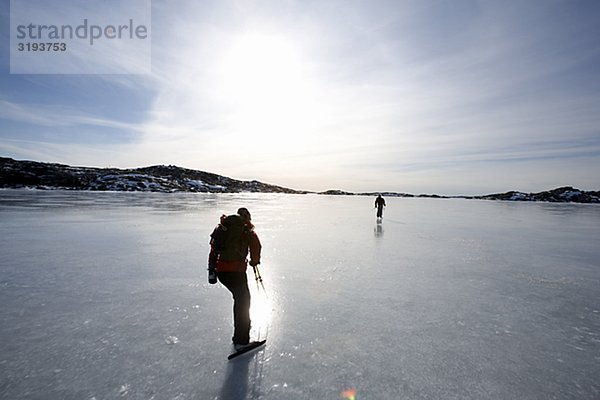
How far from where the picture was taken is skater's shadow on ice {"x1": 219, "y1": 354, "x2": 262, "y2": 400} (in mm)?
3266

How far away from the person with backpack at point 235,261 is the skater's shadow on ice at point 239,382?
358 millimetres

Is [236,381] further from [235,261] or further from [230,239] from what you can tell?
[230,239]

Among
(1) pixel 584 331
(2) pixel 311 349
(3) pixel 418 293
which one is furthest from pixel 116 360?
(1) pixel 584 331

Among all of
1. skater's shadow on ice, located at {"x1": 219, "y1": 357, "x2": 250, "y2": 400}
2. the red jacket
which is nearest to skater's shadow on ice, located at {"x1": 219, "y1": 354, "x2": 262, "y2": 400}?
skater's shadow on ice, located at {"x1": 219, "y1": 357, "x2": 250, "y2": 400}

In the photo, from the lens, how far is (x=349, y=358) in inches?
157

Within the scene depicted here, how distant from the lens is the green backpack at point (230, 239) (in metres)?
4.21

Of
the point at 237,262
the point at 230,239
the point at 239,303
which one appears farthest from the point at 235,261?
the point at 239,303

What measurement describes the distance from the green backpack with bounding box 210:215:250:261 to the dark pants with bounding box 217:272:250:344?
266 millimetres

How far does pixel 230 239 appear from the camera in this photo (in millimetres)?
4250

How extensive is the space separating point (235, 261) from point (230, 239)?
330 millimetres

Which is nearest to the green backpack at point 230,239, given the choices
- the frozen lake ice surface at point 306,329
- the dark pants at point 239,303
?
the dark pants at point 239,303

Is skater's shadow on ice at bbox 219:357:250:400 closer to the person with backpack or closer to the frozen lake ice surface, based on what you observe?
the frozen lake ice surface

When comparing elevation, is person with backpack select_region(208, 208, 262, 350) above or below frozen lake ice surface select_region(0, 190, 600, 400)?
above

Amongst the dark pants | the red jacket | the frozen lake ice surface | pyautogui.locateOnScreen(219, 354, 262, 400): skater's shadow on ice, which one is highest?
the red jacket
